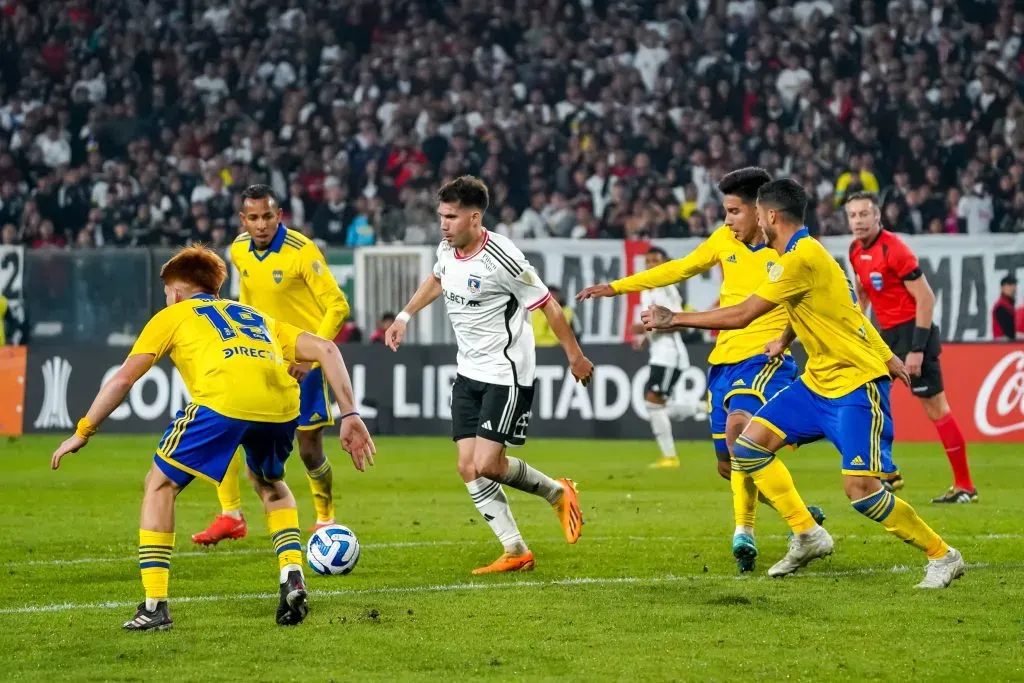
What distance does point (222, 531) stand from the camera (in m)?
10.3

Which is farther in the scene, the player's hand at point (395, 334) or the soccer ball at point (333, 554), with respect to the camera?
the player's hand at point (395, 334)

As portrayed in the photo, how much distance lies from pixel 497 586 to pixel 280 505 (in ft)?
4.58

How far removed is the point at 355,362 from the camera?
810 inches

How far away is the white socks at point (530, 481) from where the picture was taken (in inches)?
350

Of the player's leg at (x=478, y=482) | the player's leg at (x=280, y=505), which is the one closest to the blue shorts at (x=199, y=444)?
the player's leg at (x=280, y=505)

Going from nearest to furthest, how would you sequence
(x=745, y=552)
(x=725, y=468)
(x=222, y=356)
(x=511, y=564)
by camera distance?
(x=222, y=356), (x=745, y=552), (x=511, y=564), (x=725, y=468)

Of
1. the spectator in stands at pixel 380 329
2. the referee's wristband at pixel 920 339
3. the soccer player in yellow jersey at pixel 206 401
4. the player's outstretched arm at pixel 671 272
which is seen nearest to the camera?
the soccer player in yellow jersey at pixel 206 401

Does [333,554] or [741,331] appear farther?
[741,331]

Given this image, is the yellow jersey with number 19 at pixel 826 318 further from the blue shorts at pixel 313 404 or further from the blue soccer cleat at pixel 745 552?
the blue shorts at pixel 313 404

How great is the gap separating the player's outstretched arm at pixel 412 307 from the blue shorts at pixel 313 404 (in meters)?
1.28

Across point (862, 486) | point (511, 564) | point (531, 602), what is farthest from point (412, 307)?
point (862, 486)

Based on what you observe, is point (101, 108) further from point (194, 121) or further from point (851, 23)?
point (851, 23)

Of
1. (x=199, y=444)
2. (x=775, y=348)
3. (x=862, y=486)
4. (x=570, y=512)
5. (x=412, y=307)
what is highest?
(x=412, y=307)

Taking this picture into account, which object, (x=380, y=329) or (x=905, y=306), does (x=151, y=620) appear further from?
(x=380, y=329)
